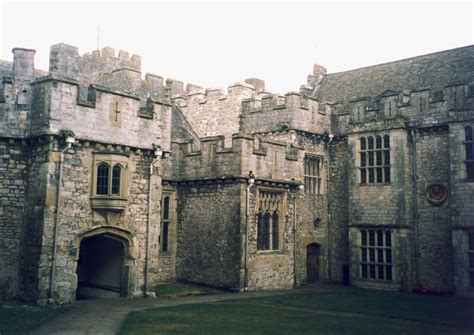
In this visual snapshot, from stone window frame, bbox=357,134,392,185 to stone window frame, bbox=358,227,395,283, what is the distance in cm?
242

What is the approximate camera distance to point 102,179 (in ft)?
59.5

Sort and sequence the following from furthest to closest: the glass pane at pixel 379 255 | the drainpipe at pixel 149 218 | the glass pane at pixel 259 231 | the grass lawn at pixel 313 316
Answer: the glass pane at pixel 379 255
the glass pane at pixel 259 231
the drainpipe at pixel 149 218
the grass lawn at pixel 313 316

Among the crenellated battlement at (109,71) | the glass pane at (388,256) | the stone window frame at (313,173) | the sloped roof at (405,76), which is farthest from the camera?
the crenellated battlement at (109,71)

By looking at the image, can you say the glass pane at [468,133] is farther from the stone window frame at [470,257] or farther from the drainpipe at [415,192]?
the stone window frame at [470,257]

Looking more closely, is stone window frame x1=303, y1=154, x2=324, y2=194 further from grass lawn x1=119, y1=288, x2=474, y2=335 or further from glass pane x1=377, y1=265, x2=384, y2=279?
grass lawn x1=119, y1=288, x2=474, y2=335

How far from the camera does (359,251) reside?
24.9m

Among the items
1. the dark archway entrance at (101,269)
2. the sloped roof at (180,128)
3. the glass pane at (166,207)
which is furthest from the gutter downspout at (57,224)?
the sloped roof at (180,128)

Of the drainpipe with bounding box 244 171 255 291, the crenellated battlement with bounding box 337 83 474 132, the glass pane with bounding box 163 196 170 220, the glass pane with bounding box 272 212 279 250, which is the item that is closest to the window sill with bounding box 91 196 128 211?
the glass pane with bounding box 163 196 170 220

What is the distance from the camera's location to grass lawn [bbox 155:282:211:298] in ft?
65.9

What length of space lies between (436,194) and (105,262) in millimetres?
14774

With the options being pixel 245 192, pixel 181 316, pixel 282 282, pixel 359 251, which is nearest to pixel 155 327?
pixel 181 316

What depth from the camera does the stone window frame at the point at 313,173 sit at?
26141mm

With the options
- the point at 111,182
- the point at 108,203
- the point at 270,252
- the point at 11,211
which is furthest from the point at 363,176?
the point at 11,211

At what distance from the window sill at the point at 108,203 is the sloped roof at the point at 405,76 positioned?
1543 centimetres
